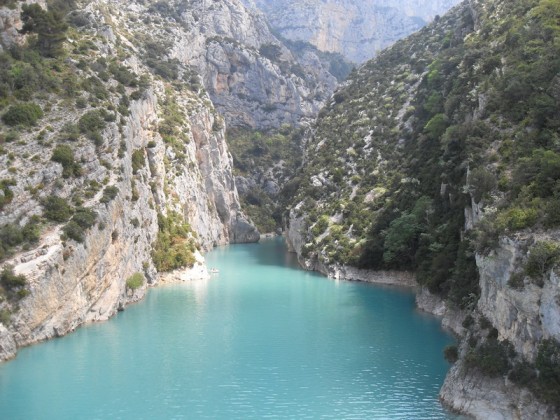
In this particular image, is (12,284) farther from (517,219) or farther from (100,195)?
(517,219)

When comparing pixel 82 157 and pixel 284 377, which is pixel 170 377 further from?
pixel 82 157

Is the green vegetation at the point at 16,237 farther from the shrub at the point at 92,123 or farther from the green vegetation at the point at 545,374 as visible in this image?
the green vegetation at the point at 545,374

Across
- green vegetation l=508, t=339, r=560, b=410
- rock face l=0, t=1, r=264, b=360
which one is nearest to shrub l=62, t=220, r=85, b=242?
rock face l=0, t=1, r=264, b=360

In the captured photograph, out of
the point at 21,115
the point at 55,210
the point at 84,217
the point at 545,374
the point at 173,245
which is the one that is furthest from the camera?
the point at 173,245

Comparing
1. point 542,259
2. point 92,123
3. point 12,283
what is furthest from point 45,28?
point 542,259

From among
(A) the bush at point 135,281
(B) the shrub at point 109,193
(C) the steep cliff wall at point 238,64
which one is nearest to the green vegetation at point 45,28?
(B) the shrub at point 109,193

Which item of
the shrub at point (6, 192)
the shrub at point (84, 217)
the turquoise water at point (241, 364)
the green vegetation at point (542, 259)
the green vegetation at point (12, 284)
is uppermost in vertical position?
the shrub at point (6, 192)
